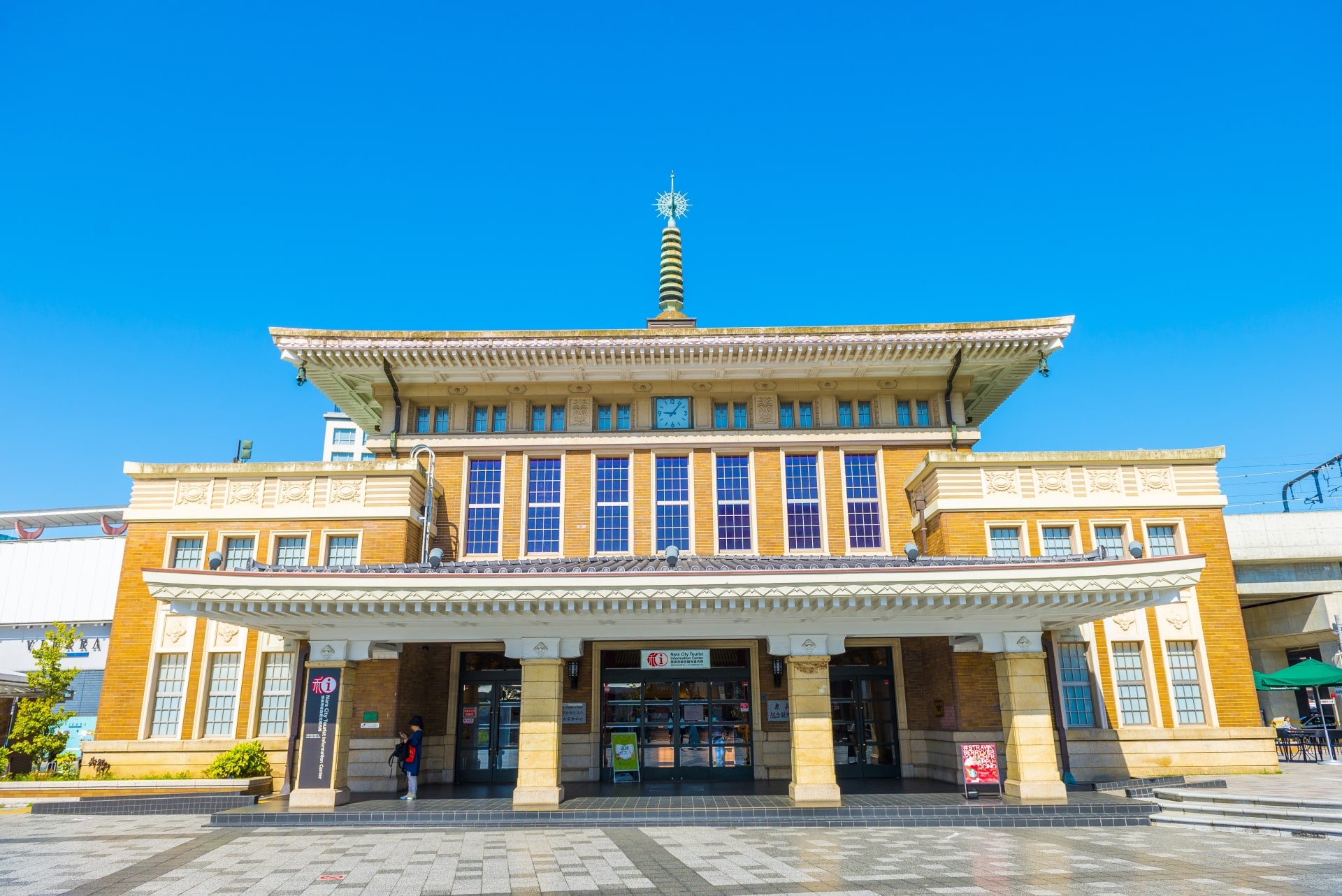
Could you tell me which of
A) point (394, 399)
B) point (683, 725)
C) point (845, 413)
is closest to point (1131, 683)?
point (845, 413)

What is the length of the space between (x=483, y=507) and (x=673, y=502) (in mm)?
5169

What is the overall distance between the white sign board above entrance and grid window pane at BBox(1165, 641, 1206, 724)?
1106 centimetres

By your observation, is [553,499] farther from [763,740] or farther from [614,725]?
[763,740]

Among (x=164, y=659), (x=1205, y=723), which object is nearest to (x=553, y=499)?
(x=164, y=659)

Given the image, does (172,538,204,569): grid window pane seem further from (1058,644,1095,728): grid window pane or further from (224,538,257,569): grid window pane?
(1058,644,1095,728): grid window pane

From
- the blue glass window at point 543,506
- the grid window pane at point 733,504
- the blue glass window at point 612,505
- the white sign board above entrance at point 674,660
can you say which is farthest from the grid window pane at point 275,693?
the grid window pane at point 733,504

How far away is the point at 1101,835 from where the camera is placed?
534 inches

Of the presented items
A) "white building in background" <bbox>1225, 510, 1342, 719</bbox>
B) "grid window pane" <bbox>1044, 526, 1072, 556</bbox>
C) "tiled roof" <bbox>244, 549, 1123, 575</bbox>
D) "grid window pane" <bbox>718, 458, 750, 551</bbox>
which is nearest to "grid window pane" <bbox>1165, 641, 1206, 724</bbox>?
"grid window pane" <bbox>1044, 526, 1072, 556</bbox>

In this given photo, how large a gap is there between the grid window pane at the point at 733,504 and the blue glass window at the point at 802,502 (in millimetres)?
1098

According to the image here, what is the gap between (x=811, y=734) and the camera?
16.0 m

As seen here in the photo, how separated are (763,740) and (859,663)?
311cm

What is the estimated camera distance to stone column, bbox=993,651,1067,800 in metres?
15.6

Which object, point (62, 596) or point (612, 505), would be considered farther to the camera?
point (62, 596)

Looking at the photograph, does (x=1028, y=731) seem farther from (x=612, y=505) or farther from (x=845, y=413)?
(x=612, y=505)
